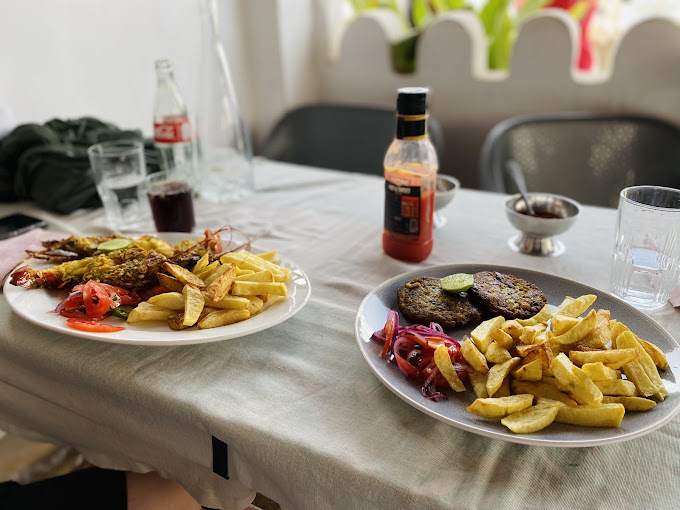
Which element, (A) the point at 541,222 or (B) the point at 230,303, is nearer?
(B) the point at 230,303

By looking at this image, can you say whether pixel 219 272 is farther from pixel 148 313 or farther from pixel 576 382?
pixel 576 382

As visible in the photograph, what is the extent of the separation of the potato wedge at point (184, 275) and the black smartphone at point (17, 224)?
60cm

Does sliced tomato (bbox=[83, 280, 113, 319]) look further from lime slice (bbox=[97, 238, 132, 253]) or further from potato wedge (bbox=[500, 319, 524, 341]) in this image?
potato wedge (bbox=[500, 319, 524, 341])

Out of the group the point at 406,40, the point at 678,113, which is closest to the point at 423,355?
the point at 678,113

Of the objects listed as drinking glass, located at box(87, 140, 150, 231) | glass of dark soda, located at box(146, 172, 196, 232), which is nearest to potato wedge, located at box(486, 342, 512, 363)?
glass of dark soda, located at box(146, 172, 196, 232)

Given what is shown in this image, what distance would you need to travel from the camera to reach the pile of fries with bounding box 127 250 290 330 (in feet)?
2.59

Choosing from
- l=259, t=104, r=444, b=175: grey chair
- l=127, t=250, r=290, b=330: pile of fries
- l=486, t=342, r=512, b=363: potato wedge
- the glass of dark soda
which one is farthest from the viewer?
l=259, t=104, r=444, b=175: grey chair

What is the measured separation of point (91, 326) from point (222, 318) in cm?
19

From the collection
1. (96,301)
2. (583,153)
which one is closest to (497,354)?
(96,301)

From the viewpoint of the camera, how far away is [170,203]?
119cm

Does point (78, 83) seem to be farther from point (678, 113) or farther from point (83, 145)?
point (678, 113)

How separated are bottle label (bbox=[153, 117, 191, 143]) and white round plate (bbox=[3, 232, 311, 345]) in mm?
593

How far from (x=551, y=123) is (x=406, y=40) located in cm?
84

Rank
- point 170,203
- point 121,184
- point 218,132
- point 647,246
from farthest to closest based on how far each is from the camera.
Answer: point 218,132, point 121,184, point 170,203, point 647,246
